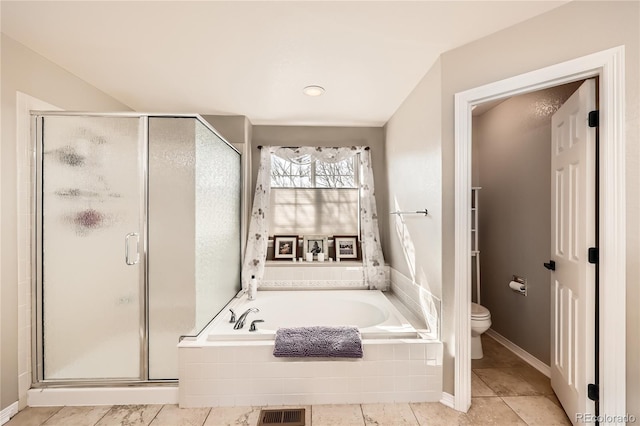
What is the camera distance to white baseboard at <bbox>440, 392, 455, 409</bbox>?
189 cm

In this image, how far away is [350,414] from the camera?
1841 millimetres

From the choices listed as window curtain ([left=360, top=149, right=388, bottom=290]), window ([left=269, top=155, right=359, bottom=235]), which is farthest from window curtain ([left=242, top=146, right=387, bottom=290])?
window ([left=269, top=155, right=359, bottom=235])

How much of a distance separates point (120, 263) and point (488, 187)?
3386 mm

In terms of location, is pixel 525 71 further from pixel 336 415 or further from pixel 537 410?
pixel 336 415

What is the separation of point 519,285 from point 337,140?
2.32 metres

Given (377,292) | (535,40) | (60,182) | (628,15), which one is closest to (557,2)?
(535,40)

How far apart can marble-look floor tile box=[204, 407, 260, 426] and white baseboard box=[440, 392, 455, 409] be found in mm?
1207

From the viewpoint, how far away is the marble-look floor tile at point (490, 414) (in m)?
1.76

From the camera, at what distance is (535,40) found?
5.23 feet

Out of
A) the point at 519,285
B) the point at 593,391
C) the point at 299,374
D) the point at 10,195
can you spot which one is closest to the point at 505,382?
the point at 593,391

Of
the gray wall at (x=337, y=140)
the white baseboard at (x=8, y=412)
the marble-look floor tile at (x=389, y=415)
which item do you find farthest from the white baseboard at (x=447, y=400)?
the white baseboard at (x=8, y=412)

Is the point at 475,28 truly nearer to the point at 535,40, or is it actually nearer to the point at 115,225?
the point at 535,40

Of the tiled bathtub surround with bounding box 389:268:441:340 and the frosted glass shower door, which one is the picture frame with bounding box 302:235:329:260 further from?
the frosted glass shower door

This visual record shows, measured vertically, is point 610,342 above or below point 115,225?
below
